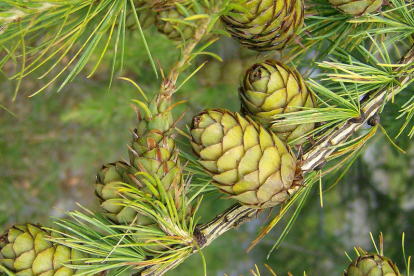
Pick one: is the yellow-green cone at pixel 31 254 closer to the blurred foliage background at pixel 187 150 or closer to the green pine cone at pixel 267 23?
the green pine cone at pixel 267 23

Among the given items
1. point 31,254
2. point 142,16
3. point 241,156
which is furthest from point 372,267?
point 142,16

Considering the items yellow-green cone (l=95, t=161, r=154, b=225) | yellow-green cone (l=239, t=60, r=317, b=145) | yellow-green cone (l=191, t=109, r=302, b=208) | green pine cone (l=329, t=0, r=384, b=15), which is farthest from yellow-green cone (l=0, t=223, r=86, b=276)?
green pine cone (l=329, t=0, r=384, b=15)

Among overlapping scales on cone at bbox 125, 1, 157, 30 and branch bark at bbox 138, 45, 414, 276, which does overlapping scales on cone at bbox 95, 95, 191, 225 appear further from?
overlapping scales on cone at bbox 125, 1, 157, 30

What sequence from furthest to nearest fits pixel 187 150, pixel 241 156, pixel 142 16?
1. pixel 187 150
2. pixel 142 16
3. pixel 241 156

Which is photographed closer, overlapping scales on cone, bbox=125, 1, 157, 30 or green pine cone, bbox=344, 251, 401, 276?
green pine cone, bbox=344, 251, 401, 276

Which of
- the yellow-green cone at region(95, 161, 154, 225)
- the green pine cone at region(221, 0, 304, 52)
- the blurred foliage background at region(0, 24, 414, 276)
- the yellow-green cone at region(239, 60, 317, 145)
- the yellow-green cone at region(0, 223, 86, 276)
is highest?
the green pine cone at region(221, 0, 304, 52)

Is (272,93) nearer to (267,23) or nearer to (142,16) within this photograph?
(267,23)
